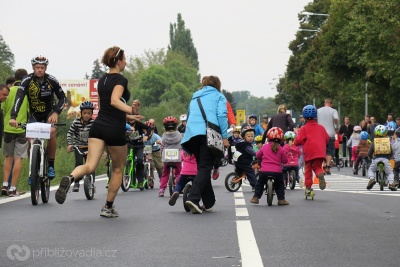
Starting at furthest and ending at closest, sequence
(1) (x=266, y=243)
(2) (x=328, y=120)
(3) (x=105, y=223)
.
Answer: (2) (x=328, y=120)
(3) (x=105, y=223)
(1) (x=266, y=243)

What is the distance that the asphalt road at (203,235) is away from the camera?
8.84 meters

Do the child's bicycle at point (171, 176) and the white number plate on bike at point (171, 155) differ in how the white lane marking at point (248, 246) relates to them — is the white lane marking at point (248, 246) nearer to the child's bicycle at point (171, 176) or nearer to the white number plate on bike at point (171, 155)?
the child's bicycle at point (171, 176)

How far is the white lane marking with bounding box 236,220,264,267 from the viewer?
859 cm

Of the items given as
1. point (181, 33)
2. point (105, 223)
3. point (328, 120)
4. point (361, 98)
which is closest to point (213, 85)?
point (105, 223)

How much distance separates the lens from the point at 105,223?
12.4 m

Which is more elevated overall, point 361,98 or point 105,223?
point 361,98

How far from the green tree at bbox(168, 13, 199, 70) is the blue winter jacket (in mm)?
168710

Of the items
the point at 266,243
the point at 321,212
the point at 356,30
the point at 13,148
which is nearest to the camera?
the point at 266,243

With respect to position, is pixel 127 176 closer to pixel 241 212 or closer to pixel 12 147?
pixel 12 147

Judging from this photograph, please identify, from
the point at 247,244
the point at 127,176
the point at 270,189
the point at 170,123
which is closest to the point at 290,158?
the point at 170,123

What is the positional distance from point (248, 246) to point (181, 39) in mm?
176157

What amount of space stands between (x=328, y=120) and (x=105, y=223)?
609 inches

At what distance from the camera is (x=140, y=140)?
21078mm

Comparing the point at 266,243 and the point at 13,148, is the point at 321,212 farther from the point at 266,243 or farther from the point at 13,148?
the point at 13,148
